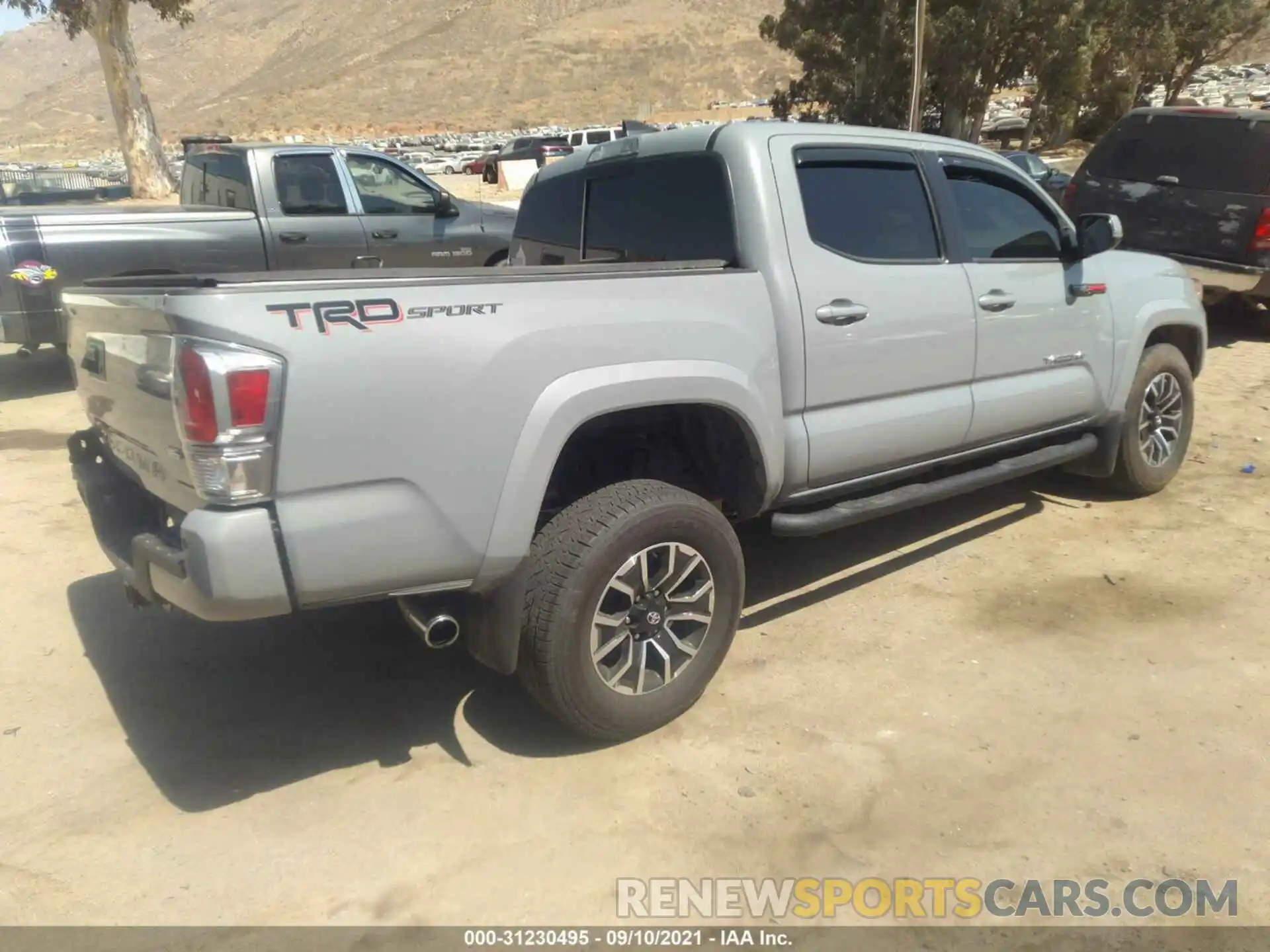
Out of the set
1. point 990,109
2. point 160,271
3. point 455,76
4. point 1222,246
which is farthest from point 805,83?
point 455,76

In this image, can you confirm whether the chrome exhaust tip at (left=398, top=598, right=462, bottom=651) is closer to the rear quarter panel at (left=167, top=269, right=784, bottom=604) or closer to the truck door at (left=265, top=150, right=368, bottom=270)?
the rear quarter panel at (left=167, top=269, right=784, bottom=604)

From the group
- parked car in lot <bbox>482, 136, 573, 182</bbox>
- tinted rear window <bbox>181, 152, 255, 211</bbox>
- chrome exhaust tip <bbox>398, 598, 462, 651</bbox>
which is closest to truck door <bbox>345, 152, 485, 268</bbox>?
tinted rear window <bbox>181, 152, 255, 211</bbox>

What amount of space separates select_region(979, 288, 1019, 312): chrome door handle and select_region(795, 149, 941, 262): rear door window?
29 cm

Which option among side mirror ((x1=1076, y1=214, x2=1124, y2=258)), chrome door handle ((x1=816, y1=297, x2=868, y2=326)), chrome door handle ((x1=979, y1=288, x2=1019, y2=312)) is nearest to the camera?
chrome door handle ((x1=816, y1=297, x2=868, y2=326))

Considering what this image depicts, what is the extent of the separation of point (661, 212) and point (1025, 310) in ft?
5.64

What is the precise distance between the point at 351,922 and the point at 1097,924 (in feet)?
6.27

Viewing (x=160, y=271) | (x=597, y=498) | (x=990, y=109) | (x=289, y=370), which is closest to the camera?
(x=289, y=370)

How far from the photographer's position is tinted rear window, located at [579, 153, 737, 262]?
374 centimetres

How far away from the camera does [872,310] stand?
387 cm

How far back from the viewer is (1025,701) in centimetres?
366

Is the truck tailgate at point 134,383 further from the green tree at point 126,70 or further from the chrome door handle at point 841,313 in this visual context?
the green tree at point 126,70

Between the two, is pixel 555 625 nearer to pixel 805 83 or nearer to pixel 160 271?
pixel 160 271

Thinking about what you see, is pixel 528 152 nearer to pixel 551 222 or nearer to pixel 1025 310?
pixel 551 222

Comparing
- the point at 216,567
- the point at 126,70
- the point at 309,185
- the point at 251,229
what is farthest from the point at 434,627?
the point at 126,70
